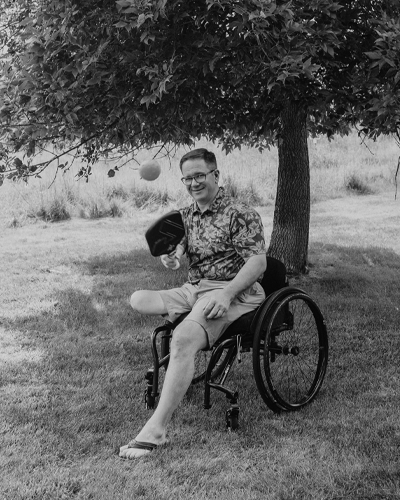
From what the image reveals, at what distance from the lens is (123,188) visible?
43.1 ft

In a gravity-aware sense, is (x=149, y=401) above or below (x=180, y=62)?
below

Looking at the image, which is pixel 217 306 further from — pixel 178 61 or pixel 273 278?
pixel 178 61

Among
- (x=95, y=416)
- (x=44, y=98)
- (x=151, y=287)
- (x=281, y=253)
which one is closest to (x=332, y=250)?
(x=281, y=253)

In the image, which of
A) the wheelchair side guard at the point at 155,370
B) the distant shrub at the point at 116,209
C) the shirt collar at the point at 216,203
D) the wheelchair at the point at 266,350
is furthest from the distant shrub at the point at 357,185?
the wheelchair side guard at the point at 155,370

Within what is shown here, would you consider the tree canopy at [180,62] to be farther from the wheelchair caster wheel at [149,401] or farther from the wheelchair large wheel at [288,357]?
the wheelchair caster wheel at [149,401]

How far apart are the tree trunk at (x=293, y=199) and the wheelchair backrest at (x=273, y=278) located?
3.00 m

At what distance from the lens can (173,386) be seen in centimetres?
319

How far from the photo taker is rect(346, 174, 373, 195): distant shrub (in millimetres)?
14703

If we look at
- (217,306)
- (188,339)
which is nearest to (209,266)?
(217,306)

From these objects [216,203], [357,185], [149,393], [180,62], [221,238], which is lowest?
[149,393]

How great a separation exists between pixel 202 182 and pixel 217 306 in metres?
0.70

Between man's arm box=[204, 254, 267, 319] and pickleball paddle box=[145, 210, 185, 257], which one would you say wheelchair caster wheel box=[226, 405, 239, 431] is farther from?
pickleball paddle box=[145, 210, 185, 257]

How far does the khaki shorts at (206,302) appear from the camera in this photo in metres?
3.39

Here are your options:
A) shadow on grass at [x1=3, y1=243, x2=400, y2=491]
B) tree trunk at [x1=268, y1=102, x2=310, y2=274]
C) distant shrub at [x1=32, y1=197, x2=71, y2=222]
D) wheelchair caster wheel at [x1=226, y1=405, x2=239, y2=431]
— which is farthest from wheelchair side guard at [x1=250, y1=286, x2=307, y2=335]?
distant shrub at [x1=32, y1=197, x2=71, y2=222]
